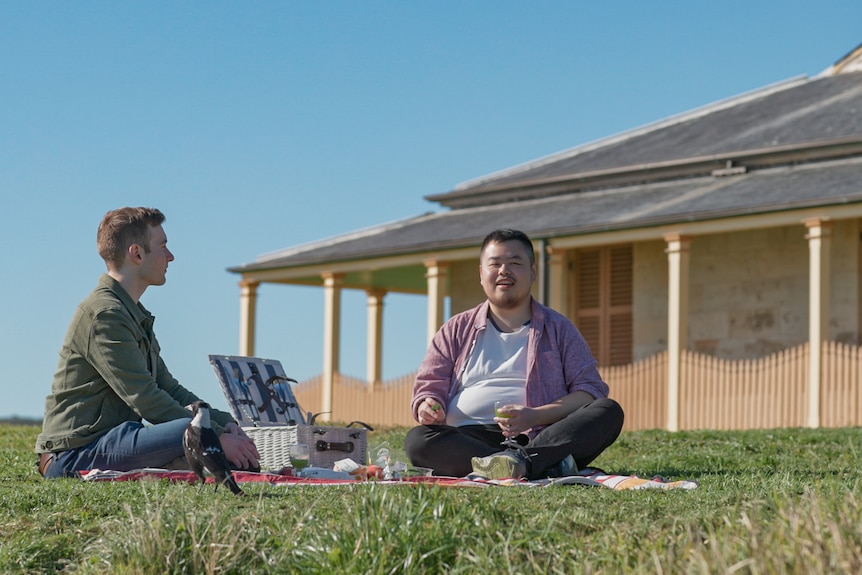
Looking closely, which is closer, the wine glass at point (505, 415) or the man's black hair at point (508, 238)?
the wine glass at point (505, 415)

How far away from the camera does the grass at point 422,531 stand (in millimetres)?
4812

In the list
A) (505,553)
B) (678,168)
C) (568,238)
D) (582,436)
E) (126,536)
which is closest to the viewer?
(505,553)

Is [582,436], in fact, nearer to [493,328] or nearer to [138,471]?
[493,328]

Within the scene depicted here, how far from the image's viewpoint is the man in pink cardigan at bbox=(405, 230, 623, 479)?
7578mm

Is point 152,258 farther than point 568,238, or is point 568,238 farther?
point 568,238

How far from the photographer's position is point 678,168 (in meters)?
22.0

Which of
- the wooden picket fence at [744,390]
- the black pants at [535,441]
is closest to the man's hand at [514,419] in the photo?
the black pants at [535,441]

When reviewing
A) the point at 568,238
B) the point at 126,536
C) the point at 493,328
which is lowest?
the point at 126,536

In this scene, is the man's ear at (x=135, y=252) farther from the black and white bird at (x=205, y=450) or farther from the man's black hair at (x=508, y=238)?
the man's black hair at (x=508, y=238)

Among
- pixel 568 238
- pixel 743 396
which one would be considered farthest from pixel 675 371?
pixel 568 238

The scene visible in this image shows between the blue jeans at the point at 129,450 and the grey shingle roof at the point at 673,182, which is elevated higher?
the grey shingle roof at the point at 673,182

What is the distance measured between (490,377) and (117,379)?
88.4 inches

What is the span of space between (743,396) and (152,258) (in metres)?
12.1

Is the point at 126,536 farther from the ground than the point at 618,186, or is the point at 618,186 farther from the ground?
the point at 618,186
